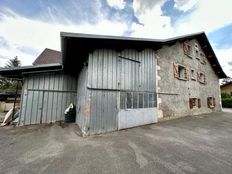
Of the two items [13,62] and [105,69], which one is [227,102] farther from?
[13,62]

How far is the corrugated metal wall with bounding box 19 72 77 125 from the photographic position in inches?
273

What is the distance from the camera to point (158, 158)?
3057 millimetres

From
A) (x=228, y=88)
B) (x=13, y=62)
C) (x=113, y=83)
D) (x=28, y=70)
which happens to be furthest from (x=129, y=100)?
(x=13, y=62)

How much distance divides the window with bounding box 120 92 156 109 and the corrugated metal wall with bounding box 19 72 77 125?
413 centimetres

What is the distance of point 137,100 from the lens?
20.9ft

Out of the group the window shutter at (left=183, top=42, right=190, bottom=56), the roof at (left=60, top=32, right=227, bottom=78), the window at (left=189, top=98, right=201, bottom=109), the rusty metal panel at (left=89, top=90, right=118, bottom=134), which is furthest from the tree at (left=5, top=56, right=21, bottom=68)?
the window at (left=189, top=98, right=201, bottom=109)

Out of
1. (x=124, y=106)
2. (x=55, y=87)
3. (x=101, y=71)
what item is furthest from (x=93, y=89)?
(x=55, y=87)

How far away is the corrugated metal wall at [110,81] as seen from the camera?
5.11 metres

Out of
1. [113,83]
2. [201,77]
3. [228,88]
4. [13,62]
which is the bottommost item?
[113,83]

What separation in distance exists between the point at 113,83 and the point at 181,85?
6475 millimetres

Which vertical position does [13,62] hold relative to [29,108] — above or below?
above

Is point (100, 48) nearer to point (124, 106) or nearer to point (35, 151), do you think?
point (124, 106)

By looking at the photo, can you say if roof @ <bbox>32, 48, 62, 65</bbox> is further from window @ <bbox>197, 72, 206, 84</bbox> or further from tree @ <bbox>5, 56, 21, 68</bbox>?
tree @ <bbox>5, 56, 21, 68</bbox>

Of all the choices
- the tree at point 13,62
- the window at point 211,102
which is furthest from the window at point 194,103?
the tree at point 13,62
